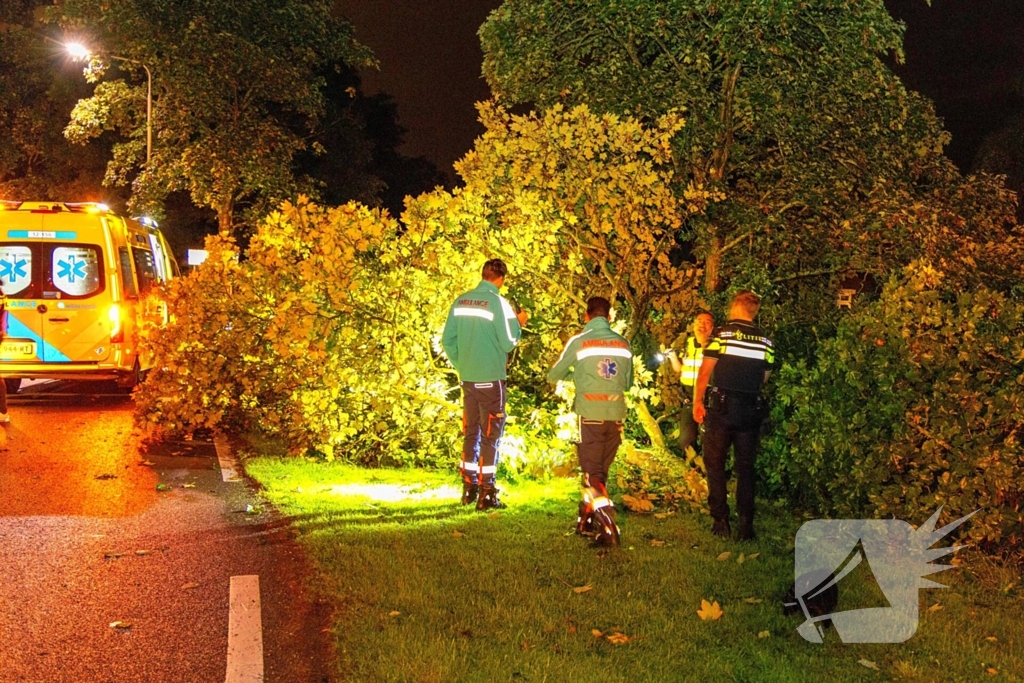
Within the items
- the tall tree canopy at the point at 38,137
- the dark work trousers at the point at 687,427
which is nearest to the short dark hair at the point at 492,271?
the dark work trousers at the point at 687,427

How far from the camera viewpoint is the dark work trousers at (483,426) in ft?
23.6

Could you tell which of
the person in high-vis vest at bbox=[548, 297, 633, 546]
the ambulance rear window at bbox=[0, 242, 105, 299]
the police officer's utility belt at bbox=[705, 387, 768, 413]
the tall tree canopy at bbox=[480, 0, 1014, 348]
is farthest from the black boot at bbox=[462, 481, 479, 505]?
the ambulance rear window at bbox=[0, 242, 105, 299]

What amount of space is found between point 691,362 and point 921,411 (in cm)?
285

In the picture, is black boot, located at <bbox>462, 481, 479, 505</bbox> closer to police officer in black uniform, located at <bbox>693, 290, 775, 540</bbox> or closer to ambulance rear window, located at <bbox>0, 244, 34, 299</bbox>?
police officer in black uniform, located at <bbox>693, 290, 775, 540</bbox>

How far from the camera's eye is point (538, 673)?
14.0 feet

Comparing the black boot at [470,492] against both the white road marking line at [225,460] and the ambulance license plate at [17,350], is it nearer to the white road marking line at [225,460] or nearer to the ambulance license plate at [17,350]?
the white road marking line at [225,460]

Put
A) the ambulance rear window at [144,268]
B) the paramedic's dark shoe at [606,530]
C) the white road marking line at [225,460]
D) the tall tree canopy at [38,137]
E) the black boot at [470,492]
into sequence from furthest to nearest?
the tall tree canopy at [38,137], the ambulance rear window at [144,268], the white road marking line at [225,460], the black boot at [470,492], the paramedic's dark shoe at [606,530]

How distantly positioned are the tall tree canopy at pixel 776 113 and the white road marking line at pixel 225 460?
17.7 ft

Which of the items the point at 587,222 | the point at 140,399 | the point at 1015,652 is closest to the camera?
the point at 1015,652

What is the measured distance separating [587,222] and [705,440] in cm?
330

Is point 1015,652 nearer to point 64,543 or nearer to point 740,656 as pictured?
point 740,656

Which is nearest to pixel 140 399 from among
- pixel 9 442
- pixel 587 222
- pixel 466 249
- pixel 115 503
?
pixel 9 442

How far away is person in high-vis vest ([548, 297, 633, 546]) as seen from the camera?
6383mm

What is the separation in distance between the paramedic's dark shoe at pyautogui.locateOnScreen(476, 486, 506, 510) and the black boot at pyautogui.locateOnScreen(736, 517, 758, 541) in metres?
1.71
